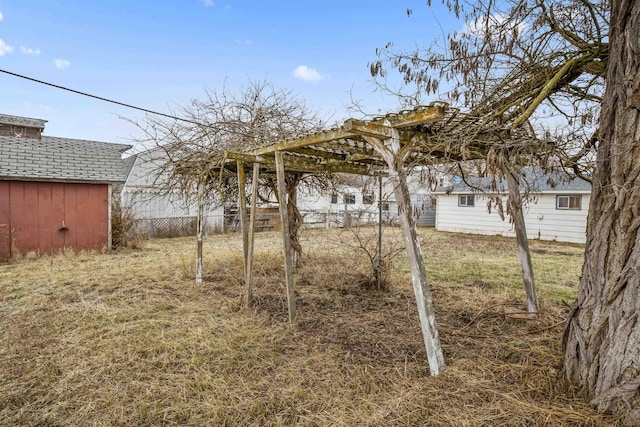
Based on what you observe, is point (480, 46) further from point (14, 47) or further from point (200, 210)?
point (14, 47)

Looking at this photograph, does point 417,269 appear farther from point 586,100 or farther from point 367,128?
point 586,100

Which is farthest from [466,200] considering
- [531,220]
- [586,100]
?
[586,100]

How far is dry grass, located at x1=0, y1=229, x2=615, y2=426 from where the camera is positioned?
231cm

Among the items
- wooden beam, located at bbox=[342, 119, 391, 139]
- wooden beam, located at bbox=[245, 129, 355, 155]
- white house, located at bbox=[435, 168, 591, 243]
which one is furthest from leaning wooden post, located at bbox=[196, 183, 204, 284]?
white house, located at bbox=[435, 168, 591, 243]

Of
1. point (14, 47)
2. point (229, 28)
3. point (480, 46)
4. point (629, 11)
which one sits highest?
point (229, 28)

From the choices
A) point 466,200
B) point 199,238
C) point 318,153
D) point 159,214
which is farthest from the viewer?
point 466,200

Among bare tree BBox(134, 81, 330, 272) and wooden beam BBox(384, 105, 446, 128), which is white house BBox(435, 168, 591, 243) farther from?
wooden beam BBox(384, 105, 446, 128)

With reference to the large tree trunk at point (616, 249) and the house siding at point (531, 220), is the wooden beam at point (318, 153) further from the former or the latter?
the house siding at point (531, 220)

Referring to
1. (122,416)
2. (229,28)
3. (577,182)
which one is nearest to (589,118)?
(122,416)

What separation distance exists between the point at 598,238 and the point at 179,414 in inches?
121

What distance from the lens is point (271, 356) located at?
3201 mm

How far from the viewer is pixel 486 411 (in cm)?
218

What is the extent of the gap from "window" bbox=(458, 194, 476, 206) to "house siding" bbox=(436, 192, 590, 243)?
181 mm

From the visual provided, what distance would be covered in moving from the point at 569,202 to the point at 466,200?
12.5 ft
